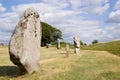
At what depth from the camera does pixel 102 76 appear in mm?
19391

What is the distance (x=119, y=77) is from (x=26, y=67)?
6.10 metres

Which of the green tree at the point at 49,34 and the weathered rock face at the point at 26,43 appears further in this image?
the green tree at the point at 49,34

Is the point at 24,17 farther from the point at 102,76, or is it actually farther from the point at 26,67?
the point at 102,76

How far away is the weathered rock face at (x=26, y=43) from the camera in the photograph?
2017 cm

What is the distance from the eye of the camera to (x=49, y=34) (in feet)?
382

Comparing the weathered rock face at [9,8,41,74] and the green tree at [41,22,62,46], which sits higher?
the green tree at [41,22,62,46]

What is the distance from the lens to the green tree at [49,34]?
11488cm

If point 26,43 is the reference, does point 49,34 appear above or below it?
above

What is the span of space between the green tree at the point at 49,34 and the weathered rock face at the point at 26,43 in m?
91.8

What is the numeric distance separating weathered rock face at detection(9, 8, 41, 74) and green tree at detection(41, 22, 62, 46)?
301ft

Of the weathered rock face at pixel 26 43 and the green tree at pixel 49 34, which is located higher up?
the green tree at pixel 49 34

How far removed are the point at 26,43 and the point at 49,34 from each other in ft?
313

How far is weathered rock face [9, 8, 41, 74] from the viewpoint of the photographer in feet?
66.2

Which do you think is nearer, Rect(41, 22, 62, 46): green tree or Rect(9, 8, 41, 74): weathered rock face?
Rect(9, 8, 41, 74): weathered rock face
